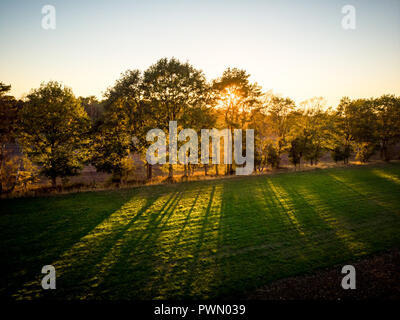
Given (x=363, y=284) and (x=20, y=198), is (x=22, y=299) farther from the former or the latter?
(x=20, y=198)

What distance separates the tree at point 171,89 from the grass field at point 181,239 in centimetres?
1394

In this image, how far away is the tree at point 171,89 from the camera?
99.2 ft

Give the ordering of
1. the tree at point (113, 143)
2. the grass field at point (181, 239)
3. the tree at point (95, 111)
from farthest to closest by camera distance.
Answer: the tree at point (95, 111)
the tree at point (113, 143)
the grass field at point (181, 239)

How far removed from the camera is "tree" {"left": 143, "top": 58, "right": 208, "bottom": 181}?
3025cm

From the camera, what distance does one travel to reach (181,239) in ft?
44.3

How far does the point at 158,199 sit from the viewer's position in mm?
23047

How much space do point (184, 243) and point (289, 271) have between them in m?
6.29

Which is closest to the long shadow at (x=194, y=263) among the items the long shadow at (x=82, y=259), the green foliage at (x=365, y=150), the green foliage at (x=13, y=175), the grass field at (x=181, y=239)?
the grass field at (x=181, y=239)

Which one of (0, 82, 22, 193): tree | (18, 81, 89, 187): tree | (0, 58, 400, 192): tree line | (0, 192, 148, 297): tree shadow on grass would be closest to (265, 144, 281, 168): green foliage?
(0, 58, 400, 192): tree line

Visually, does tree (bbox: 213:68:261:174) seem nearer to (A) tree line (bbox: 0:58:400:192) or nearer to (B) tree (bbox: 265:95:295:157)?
(A) tree line (bbox: 0:58:400:192)

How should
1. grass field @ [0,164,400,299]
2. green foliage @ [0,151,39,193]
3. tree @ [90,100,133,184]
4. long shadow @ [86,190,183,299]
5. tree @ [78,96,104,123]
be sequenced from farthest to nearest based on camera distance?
1. tree @ [78,96,104,123]
2. tree @ [90,100,133,184]
3. green foliage @ [0,151,39,193]
4. grass field @ [0,164,400,299]
5. long shadow @ [86,190,183,299]

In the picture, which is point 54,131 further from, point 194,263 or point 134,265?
point 194,263

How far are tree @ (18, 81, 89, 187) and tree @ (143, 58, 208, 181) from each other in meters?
10.4

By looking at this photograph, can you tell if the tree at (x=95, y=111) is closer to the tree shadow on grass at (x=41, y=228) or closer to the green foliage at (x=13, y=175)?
the green foliage at (x=13, y=175)
